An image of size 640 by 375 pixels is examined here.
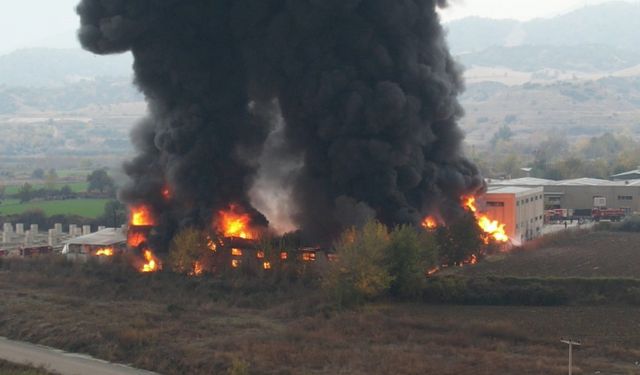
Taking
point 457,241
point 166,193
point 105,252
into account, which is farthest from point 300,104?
point 105,252

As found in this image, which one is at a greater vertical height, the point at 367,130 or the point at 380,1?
the point at 380,1

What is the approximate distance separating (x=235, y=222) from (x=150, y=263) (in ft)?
19.3

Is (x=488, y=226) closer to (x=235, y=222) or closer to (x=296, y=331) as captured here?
(x=235, y=222)

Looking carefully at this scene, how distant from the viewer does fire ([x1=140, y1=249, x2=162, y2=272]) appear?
6208 cm

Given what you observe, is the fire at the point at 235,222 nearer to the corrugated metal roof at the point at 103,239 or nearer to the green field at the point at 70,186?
the corrugated metal roof at the point at 103,239

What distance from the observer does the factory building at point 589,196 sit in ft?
298

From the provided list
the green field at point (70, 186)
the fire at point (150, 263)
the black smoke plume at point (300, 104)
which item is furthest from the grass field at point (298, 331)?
the green field at point (70, 186)

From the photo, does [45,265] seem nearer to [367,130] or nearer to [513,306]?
[367,130]

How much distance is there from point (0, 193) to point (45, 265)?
73908mm

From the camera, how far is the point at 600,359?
3684 centimetres

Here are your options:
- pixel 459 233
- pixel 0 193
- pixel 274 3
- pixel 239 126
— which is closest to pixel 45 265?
pixel 239 126

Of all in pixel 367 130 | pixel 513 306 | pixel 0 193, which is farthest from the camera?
pixel 0 193

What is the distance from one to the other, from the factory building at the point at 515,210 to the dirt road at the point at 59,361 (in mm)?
35474

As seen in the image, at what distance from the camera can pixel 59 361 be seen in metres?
40.0
